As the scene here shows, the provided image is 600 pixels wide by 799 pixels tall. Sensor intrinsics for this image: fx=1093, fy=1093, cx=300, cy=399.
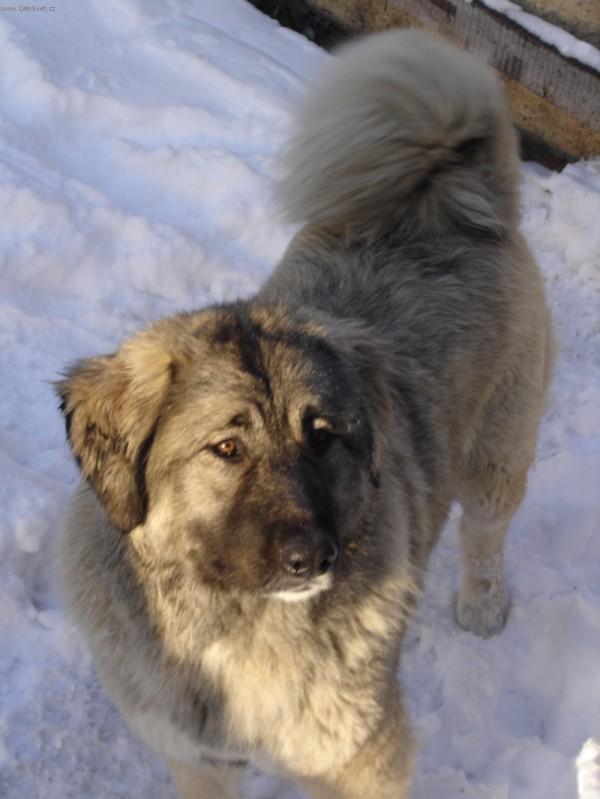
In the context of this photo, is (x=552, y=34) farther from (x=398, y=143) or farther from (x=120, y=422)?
(x=120, y=422)

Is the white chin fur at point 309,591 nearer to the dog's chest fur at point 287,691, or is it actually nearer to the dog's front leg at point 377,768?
A: the dog's chest fur at point 287,691

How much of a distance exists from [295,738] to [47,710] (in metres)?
0.99

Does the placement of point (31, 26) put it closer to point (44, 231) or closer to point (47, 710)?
point (44, 231)

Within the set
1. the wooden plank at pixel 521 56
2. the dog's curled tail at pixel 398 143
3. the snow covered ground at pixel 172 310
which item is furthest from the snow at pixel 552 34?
the dog's curled tail at pixel 398 143

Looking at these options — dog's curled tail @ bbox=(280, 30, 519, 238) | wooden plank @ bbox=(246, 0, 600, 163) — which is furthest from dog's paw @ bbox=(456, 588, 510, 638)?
wooden plank @ bbox=(246, 0, 600, 163)

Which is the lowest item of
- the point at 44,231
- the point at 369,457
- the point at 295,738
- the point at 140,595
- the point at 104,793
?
the point at 104,793

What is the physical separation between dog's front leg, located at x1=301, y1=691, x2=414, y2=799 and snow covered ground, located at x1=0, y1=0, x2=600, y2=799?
574 mm

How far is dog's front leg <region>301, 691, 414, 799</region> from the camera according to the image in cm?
260

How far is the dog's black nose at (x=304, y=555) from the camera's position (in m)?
2.19

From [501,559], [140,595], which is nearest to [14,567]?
[140,595]

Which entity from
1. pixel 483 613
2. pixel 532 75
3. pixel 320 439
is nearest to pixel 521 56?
pixel 532 75

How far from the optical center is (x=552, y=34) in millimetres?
5559

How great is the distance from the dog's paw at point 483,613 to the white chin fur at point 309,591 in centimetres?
157

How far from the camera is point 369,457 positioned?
2506 millimetres
